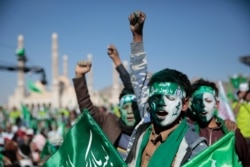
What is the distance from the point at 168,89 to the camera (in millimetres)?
2479

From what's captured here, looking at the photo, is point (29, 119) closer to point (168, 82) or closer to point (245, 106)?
point (245, 106)

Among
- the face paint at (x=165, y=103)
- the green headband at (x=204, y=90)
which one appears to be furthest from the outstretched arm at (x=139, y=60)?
the green headband at (x=204, y=90)

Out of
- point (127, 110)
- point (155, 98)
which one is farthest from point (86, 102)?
point (155, 98)

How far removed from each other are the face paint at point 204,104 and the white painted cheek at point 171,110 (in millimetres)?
969

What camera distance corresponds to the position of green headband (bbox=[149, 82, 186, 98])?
8.11ft

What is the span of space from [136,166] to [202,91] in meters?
1.32

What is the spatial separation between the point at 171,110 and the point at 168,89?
0.42ft

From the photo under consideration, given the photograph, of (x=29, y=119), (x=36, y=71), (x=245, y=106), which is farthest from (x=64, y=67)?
(x=245, y=106)

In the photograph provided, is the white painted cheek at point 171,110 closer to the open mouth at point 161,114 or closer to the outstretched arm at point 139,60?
the open mouth at point 161,114

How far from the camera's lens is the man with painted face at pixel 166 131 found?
2242 millimetres

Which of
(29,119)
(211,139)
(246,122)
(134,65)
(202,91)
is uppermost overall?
(134,65)

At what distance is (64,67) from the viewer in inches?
3260

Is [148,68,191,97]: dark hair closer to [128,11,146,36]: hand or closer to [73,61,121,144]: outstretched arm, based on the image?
[128,11,146,36]: hand

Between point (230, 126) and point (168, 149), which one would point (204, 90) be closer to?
point (230, 126)
